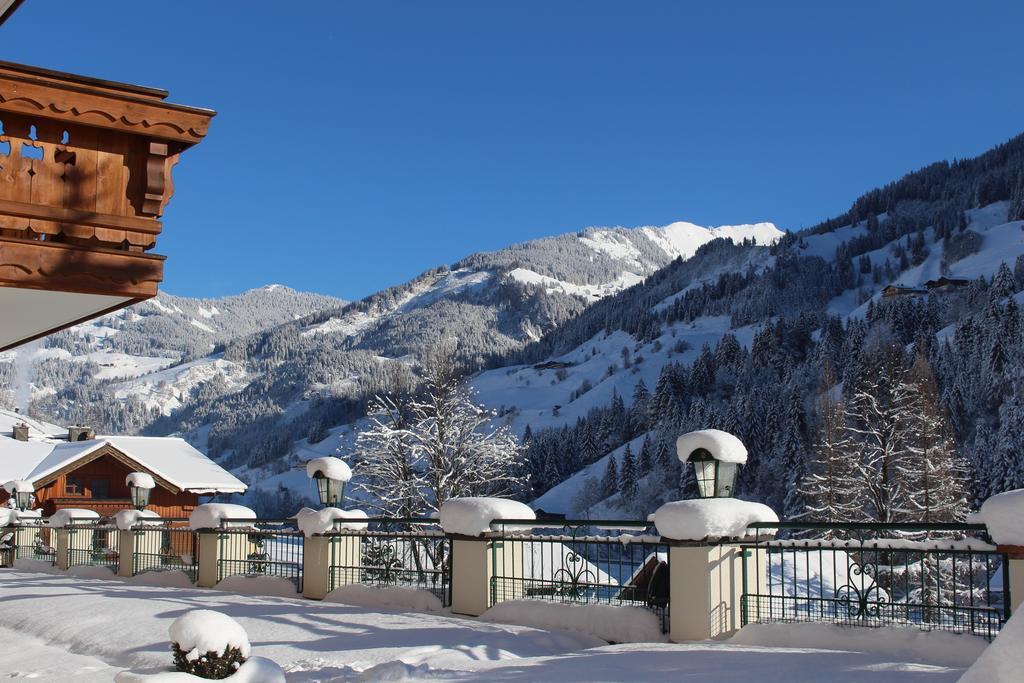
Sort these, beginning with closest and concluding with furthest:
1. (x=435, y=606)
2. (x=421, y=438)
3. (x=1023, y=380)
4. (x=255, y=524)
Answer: (x=435, y=606)
(x=255, y=524)
(x=421, y=438)
(x=1023, y=380)

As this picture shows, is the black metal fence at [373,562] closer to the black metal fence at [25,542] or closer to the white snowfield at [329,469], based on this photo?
the white snowfield at [329,469]

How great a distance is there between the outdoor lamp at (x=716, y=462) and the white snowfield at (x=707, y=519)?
57cm

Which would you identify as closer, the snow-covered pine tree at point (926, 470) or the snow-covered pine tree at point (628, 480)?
the snow-covered pine tree at point (926, 470)

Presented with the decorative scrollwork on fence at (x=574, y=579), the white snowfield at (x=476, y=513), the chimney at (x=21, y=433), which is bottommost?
the decorative scrollwork on fence at (x=574, y=579)

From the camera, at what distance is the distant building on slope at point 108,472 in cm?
3922

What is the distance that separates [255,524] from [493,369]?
177 meters

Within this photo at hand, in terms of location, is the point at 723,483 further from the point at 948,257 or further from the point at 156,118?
the point at 948,257

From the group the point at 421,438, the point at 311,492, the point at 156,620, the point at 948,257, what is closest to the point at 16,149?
the point at 156,620

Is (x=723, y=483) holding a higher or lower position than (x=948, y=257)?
lower

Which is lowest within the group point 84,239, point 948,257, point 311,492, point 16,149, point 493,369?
point 311,492

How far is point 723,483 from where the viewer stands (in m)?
10.7

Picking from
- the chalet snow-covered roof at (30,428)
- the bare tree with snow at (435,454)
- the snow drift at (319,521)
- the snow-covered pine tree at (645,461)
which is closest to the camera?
the snow drift at (319,521)

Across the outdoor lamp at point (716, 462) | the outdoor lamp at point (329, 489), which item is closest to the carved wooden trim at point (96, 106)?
the outdoor lamp at point (716, 462)

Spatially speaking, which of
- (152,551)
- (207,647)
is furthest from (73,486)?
(207,647)
